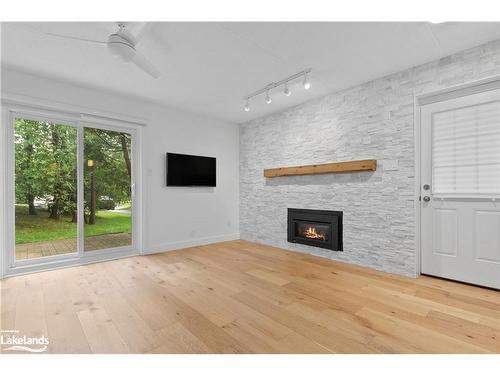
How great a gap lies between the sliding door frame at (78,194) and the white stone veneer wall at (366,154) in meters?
2.33

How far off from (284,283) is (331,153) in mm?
2041

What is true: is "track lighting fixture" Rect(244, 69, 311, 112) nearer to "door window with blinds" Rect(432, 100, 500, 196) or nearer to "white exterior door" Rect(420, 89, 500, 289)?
"white exterior door" Rect(420, 89, 500, 289)

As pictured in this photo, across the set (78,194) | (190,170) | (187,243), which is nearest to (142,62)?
(78,194)

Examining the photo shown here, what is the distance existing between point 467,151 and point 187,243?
4.19 m

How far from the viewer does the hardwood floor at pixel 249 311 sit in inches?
61.9

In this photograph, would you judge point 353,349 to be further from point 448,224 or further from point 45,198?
point 45,198

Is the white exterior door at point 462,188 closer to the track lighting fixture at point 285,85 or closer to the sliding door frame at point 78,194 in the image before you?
the track lighting fixture at point 285,85

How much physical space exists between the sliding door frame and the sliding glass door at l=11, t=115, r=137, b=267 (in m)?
0.02

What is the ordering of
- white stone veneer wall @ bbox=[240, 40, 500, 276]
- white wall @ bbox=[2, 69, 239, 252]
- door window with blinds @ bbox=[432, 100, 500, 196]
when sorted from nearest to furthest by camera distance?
door window with blinds @ bbox=[432, 100, 500, 196], white stone veneer wall @ bbox=[240, 40, 500, 276], white wall @ bbox=[2, 69, 239, 252]

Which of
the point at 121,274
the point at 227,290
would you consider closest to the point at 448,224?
the point at 227,290

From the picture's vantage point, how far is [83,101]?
131 inches

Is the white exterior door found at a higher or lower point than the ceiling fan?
lower

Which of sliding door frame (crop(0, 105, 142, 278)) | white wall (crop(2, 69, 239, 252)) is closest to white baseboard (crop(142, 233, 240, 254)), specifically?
white wall (crop(2, 69, 239, 252))

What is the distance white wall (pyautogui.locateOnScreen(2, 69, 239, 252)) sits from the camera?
3363mm
